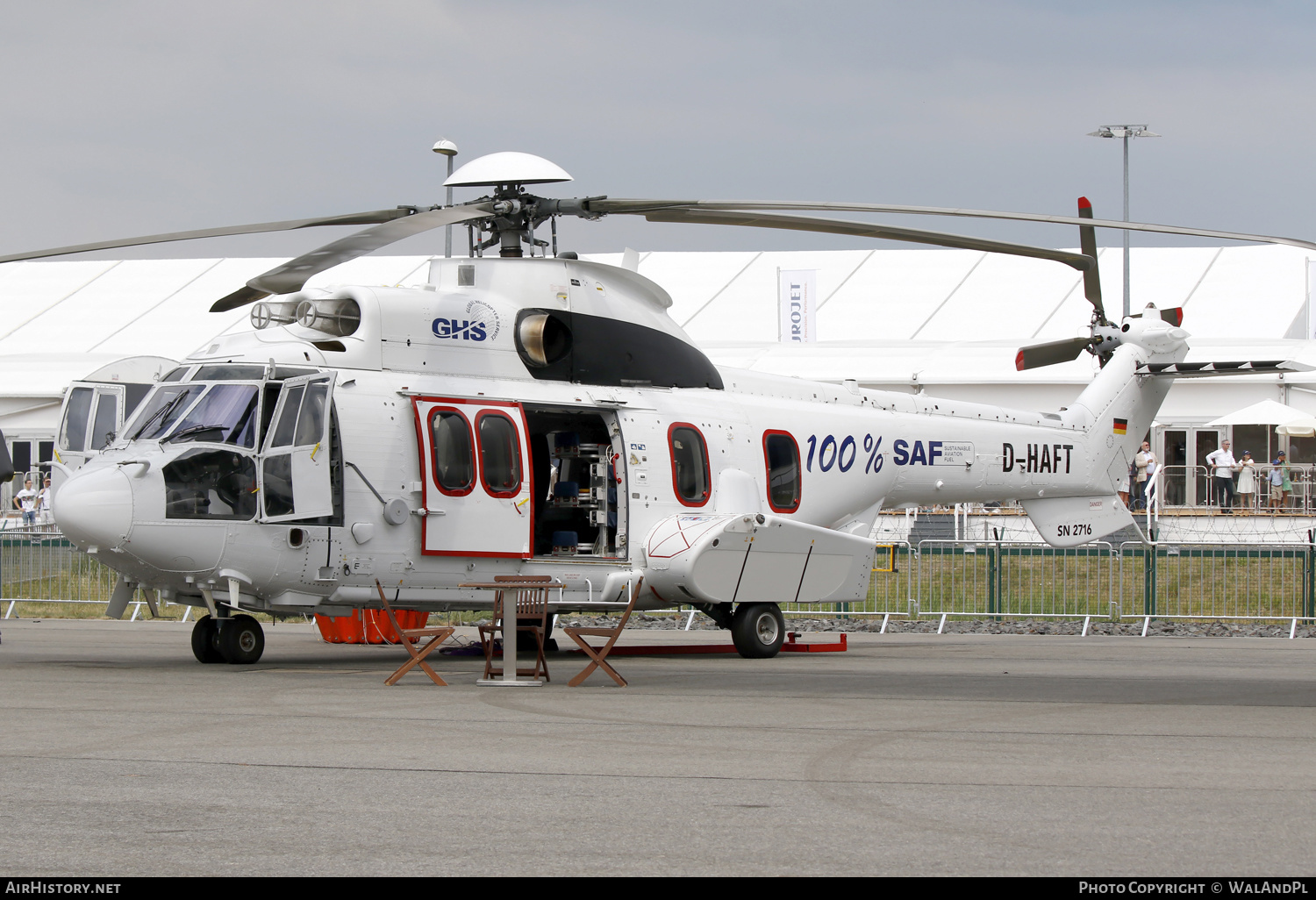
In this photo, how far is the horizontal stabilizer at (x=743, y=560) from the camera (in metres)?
14.7

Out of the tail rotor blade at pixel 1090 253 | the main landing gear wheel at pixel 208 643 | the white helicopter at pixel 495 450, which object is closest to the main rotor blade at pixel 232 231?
the white helicopter at pixel 495 450

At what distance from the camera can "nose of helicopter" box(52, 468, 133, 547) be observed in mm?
11852

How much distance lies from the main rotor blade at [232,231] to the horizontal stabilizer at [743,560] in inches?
168

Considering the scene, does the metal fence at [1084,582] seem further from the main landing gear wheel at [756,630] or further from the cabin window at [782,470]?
the main landing gear wheel at [756,630]

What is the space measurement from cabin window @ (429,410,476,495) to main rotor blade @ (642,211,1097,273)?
8.85 feet

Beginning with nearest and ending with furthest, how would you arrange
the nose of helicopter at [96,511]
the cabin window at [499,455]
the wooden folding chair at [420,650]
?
1. the wooden folding chair at [420,650]
2. the nose of helicopter at [96,511]
3. the cabin window at [499,455]

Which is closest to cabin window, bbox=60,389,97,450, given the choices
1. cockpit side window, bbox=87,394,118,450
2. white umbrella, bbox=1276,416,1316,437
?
cockpit side window, bbox=87,394,118,450

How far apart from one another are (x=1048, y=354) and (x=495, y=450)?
29.2 feet

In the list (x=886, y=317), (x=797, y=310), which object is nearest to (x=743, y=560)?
(x=797, y=310)

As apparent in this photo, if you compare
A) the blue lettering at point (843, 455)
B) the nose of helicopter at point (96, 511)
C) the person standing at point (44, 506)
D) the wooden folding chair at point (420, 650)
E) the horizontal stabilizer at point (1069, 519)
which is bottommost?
the wooden folding chair at point (420, 650)

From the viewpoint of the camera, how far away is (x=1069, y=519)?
62.5 ft

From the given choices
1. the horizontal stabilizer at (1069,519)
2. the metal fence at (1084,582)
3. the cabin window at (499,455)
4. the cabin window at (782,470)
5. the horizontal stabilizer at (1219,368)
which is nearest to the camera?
the cabin window at (499,455)
